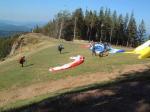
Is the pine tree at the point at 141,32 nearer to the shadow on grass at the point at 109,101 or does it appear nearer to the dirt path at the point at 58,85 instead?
the dirt path at the point at 58,85

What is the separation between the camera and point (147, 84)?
20.5m

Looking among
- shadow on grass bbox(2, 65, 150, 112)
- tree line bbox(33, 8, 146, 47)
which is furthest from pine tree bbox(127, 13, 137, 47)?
shadow on grass bbox(2, 65, 150, 112)

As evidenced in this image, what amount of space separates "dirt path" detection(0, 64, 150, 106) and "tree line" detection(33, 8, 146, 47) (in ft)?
307

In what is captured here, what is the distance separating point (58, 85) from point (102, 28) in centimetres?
Answer: 10085

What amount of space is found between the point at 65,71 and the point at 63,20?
102 metres

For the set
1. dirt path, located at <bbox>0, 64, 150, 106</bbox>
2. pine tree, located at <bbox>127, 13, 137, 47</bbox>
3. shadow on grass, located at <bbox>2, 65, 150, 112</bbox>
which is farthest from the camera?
pine tree, located at <bbox>127, 13, 137, 47</bbox>

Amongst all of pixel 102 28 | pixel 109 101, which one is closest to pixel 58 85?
pixel 109 101

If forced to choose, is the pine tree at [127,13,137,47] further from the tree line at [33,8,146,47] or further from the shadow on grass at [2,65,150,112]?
the shadow on grass at [2,65,150,112]

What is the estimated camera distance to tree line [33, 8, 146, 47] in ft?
429

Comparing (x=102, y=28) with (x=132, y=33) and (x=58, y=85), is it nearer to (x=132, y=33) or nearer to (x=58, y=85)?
(x=132, y=33)

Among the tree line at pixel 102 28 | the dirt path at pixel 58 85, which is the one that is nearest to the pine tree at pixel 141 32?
the tree line at pixel 102 28

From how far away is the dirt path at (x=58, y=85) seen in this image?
3106 centimetres

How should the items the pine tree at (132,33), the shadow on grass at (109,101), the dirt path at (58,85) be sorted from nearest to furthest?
the shadow on grass at (109,101) < the dirt path at (58,85) < the pine tree at (132,33)

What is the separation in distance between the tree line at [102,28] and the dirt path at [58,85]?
93.6 meters
